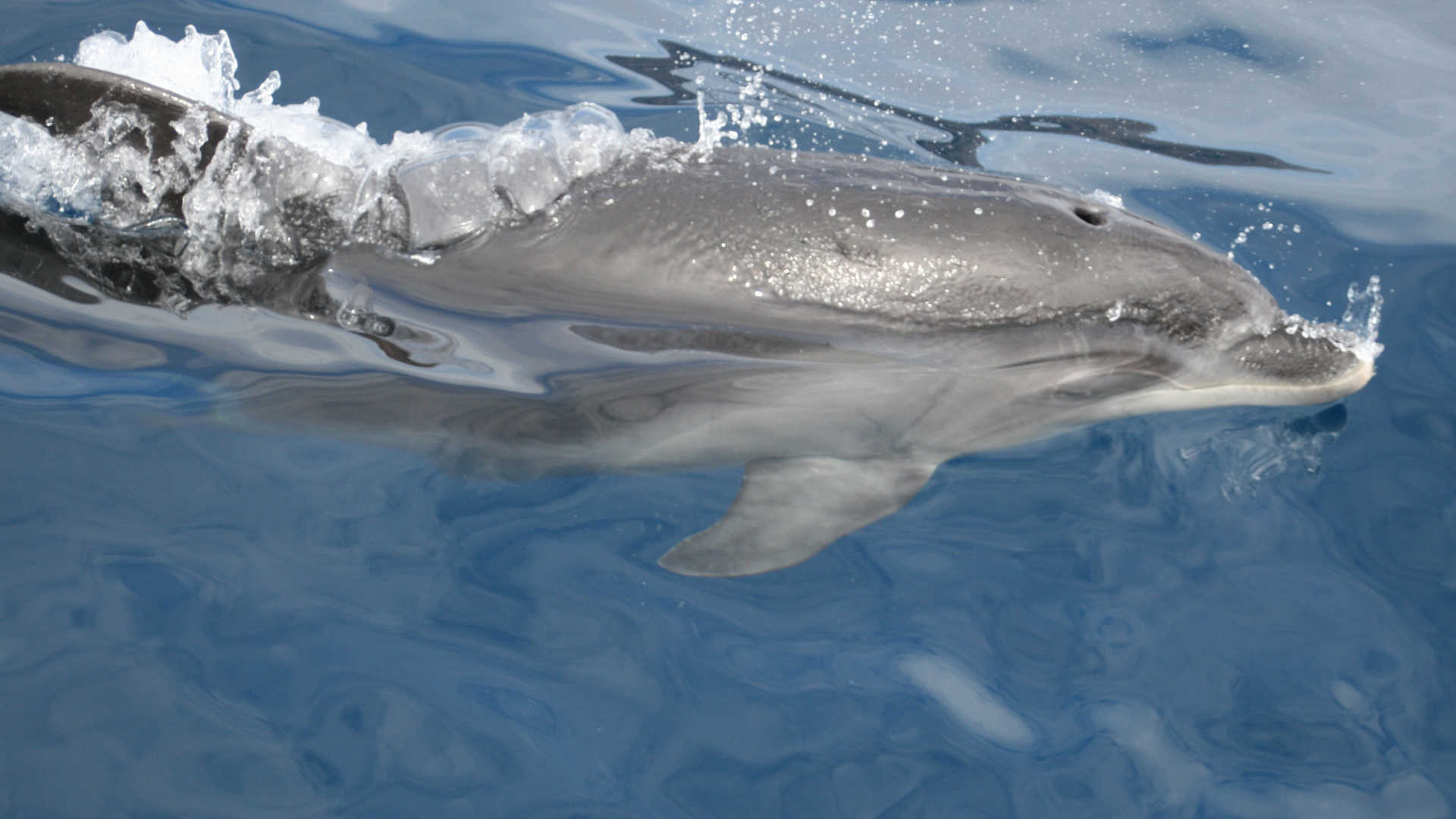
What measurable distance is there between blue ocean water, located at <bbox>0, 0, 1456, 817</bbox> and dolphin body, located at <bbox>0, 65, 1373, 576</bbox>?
169 mm

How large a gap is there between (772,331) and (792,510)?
0.69 meters

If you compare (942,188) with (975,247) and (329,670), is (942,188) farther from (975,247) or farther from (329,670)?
(329,670)

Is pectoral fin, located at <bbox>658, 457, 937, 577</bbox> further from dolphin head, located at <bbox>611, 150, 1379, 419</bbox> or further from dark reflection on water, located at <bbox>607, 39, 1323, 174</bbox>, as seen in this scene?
dark reflection on water, located at <bbox>607, 39, 1323, 174</bbox>

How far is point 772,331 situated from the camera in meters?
4.44

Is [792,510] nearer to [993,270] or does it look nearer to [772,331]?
[772,331]

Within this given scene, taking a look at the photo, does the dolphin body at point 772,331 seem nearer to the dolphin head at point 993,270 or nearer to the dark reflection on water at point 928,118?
the dolphin head at point 993,270

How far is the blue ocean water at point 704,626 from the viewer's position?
Answer: 390 cm

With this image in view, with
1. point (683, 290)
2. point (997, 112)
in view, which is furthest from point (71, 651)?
point (997, 112)

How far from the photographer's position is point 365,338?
15.1ft

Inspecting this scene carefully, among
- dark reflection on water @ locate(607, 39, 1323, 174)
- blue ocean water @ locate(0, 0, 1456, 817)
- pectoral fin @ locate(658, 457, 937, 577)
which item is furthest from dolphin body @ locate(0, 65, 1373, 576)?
dark reflection on water @ locate(607, 39, 1323, 174)

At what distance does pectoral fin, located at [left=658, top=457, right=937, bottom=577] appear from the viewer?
4.39 meters

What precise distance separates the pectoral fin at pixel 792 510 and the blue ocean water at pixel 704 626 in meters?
0.12

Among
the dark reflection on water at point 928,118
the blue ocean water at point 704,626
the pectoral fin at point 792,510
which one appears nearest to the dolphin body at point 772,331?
the pectoral fin at point 792,510

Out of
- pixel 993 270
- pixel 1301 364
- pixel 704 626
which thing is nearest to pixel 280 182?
pixel 704 626
